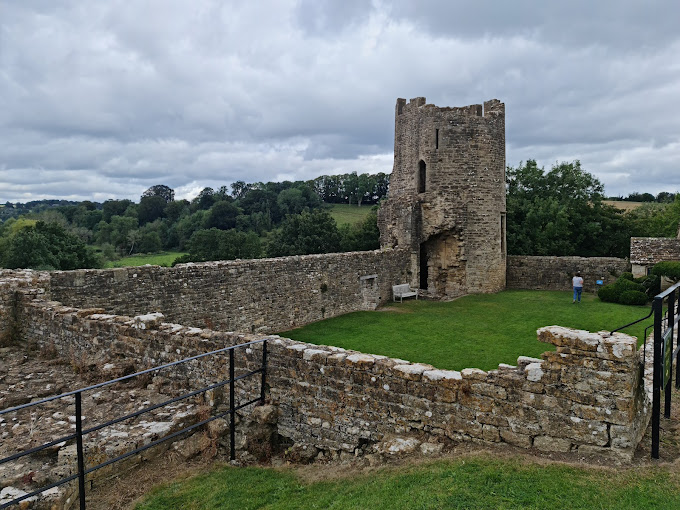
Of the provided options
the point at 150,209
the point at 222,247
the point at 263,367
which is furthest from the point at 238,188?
the point at 263,367

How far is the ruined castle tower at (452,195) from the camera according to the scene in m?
A: 21.5

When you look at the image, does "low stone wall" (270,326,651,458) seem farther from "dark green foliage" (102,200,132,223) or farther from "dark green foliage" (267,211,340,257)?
"dark green foliage" (102,200,132,223)

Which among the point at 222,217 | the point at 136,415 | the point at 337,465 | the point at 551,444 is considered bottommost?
the point at 337,465

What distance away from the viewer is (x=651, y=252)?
2264 centimetres

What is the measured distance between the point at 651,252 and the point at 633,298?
14.6 feet

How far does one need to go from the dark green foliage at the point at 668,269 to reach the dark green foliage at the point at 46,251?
30547mm

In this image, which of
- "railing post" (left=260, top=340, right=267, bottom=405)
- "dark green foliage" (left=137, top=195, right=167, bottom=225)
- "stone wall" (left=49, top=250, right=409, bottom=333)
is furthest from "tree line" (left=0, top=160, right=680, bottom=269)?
"railing post" (left=260, top=340, right=267, bottom=405)

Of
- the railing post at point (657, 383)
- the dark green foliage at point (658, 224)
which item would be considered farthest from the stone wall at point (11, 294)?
the dark green foliage at point (658, 224)

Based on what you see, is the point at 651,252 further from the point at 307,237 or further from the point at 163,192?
the point at 163,192

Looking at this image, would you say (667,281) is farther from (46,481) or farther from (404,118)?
(46,481)

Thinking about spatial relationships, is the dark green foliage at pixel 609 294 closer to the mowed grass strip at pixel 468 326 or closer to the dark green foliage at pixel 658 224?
the mowed grass strip at pixel 468 326

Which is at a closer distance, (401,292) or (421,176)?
(401,292)

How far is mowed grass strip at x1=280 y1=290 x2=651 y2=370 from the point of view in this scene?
40.3 feet

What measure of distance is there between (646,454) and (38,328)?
33.8 ft
